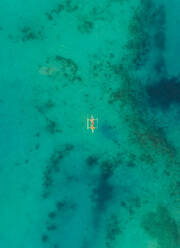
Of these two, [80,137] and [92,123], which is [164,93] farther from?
[80,137]

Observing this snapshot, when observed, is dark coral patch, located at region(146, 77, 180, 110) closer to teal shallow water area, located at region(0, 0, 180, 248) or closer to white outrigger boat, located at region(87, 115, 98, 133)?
teal shallow water area, located at region(0, 0, 180, 248)

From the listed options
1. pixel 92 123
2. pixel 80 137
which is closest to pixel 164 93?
pixel 92 123

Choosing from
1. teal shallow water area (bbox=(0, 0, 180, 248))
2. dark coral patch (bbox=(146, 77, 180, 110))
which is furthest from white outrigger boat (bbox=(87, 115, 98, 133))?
dark coral patch (bbox=(146, 77, 180, 110))

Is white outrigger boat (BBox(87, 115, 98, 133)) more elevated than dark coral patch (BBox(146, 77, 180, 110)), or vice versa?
dark coral patch (BBox(146, 77, 180, 110))

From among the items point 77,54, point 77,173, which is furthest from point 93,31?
point 77,173

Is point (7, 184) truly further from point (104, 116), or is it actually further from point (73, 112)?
point (104, 116)

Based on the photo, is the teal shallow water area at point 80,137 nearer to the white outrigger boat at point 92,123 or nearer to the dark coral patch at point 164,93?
the white outrigger boat at point 92,123
